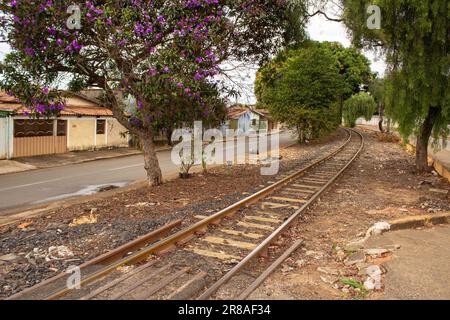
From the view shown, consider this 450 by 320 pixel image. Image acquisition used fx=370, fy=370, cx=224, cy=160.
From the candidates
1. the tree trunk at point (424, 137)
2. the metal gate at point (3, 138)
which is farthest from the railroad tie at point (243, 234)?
the metal gate at point (3, 138)

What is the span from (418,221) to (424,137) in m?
7.71

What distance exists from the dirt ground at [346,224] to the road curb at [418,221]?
2.02 ft

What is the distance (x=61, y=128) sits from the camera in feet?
81.6

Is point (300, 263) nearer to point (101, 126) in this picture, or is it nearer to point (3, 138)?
point (3, 138)

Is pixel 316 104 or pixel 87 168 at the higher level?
pixel 316 104

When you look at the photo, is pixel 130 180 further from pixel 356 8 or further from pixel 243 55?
pixel 356 8

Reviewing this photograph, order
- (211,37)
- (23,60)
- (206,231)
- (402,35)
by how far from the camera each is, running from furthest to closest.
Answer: (402,35)
(211,37)
(23,60)
(206,231)

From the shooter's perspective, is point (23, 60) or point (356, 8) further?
point (356, 8)

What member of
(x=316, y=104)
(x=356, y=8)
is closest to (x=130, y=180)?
(x=356, y=8)

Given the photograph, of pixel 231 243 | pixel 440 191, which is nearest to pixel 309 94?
pixel 440 191

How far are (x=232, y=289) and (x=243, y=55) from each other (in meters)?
11.2

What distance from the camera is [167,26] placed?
32.7 feet

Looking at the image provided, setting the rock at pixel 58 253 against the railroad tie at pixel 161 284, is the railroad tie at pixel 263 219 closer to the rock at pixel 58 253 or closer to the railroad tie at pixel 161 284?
the railroad tie at pixel 161 284

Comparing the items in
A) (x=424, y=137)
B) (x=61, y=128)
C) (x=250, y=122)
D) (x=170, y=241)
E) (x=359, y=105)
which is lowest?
(x=170, y=241)
